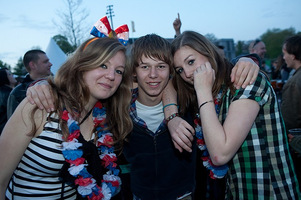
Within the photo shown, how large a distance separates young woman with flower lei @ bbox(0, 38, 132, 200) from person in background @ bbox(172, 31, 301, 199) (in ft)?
2.79

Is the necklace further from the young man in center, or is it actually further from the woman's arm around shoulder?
the woman's arm around shoulder

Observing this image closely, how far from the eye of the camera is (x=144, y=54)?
229cm

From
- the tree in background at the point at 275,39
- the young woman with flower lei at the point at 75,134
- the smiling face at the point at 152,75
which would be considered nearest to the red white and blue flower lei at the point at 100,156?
the young woman with flower lei at the point at 75,134

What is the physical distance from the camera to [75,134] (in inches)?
74.6

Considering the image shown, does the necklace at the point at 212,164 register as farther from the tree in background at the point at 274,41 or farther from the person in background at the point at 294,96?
the tree in background at the point at 274,41

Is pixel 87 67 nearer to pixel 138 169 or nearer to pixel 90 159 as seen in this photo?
pixel 90 159

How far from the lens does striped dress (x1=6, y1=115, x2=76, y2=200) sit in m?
1.71

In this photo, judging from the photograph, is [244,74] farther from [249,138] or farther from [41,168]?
[41,168]

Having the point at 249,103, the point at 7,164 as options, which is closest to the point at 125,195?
the point at 7,164

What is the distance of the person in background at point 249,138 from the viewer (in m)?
1.43

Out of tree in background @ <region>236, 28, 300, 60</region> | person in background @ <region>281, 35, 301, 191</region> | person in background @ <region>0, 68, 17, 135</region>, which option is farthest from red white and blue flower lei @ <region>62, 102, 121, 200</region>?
tree in background @ <region>236, 28, 300, 60</region>

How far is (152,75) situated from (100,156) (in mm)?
930

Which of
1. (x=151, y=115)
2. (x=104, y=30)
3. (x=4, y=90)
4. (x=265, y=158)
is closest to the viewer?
(x=265, y=158)

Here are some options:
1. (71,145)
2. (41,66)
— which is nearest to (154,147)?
(71,145)
